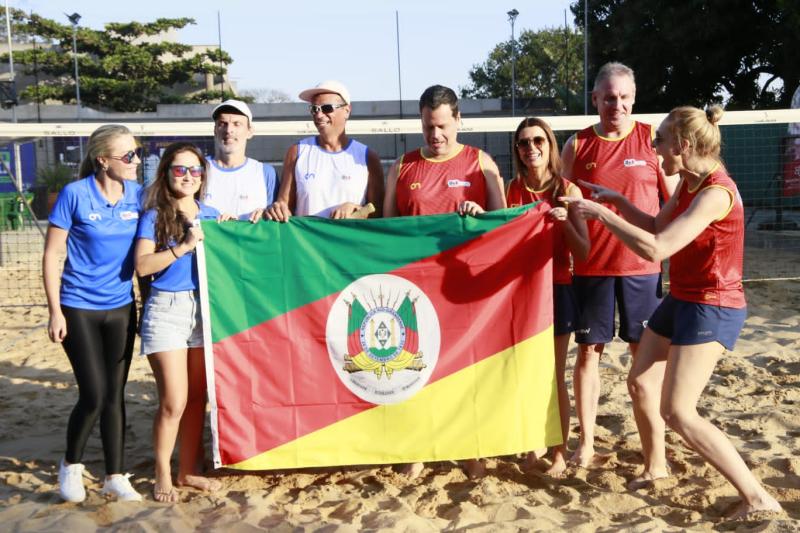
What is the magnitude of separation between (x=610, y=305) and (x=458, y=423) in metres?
1.06

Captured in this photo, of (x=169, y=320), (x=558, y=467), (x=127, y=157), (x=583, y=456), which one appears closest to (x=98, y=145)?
(x=127, y=157)

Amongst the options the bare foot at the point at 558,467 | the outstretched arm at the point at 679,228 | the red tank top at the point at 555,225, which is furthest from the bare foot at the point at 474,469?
the outstretched arm at the point at 679,228

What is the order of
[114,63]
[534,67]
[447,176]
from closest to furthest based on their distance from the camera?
[447,176]
[114,63]
[534,67]

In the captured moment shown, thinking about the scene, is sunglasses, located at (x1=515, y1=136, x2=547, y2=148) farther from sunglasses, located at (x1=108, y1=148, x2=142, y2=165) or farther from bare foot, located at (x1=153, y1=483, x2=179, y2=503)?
bare foot, located at (x1=153, y1=483, x2=179, y2=503)

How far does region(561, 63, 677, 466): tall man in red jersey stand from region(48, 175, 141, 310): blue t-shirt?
244 cm

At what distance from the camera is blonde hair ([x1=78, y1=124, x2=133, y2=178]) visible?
4.09m

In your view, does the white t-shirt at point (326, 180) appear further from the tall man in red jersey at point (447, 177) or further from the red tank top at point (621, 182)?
the red tank top at point (621, 182)

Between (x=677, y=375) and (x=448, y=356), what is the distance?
3.97 ft

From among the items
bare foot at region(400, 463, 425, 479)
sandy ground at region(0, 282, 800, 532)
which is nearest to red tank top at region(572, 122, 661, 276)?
sandy ground at region(0, 282, 800, 532)

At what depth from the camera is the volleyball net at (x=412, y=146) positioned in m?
7.57

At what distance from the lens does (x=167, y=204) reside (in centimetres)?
412

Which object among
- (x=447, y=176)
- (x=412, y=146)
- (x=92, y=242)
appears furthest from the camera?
(x=412, y=146)

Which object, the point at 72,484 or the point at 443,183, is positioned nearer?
the point at 72,484

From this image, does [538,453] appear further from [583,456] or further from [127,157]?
[127,157]
